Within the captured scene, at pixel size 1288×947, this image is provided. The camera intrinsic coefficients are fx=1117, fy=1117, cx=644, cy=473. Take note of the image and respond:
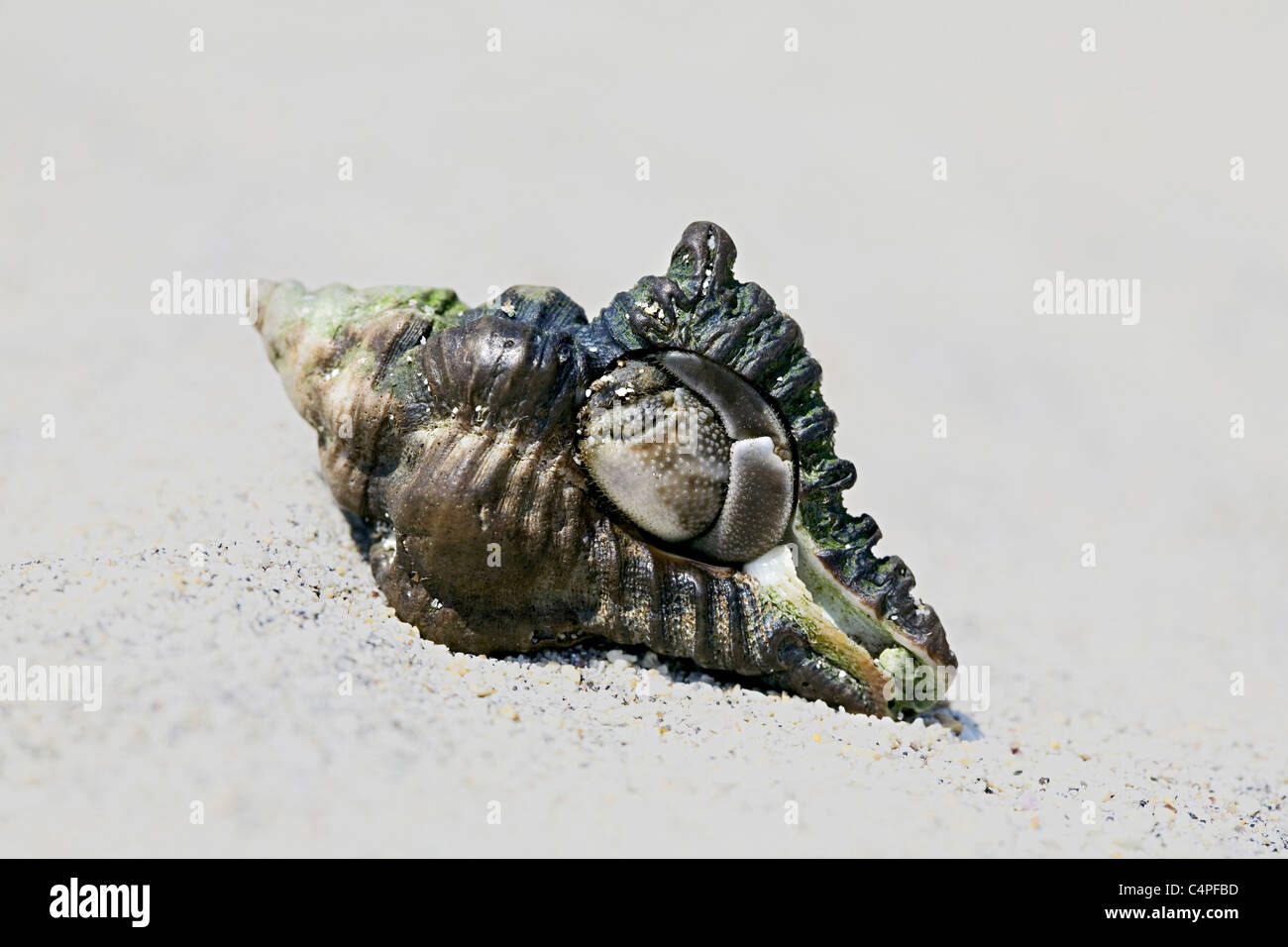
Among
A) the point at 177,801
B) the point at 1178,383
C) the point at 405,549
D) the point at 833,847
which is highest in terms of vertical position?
the point at 1178,383

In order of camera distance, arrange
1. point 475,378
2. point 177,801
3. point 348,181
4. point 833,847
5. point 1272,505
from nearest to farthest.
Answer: point 177,801
point 833,847
point 475,378
point 1272,505
point 348,181

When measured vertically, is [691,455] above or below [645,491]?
above

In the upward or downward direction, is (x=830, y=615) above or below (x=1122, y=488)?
below

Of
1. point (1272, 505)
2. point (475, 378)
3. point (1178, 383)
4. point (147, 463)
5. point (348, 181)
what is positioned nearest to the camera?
point (475, 378)

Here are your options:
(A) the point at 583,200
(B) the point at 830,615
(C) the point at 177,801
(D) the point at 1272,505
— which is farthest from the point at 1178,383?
(C) the point at 177,801

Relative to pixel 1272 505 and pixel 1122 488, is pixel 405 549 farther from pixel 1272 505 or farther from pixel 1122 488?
pixel 1272 505

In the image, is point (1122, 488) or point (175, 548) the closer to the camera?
point (175, 548)
